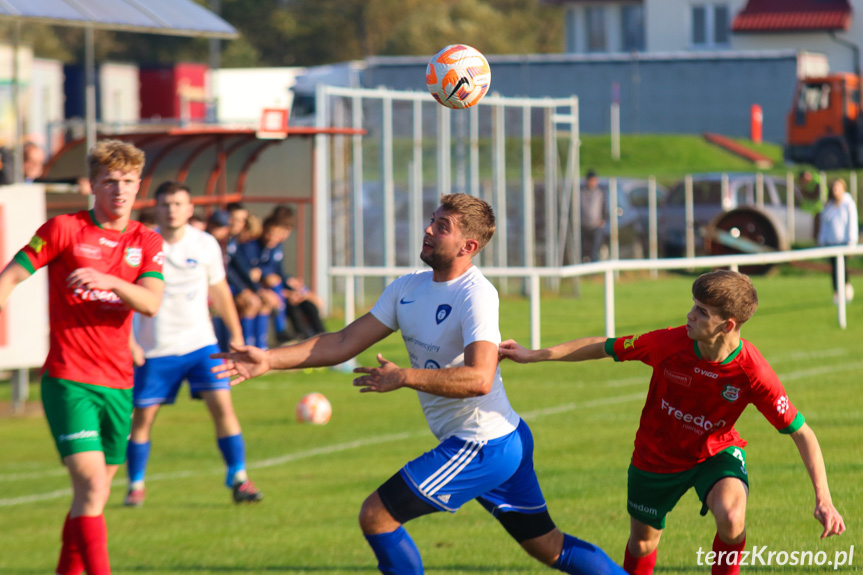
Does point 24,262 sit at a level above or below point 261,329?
above

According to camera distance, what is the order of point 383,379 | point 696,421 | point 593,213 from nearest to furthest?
1. point 383,379
2. point 696,421
3. point 593,213

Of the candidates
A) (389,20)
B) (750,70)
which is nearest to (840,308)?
(750,70)

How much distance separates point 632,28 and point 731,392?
5872cm

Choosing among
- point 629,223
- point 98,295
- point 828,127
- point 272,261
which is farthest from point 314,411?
point 828,127

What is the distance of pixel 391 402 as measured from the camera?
43.9 feet

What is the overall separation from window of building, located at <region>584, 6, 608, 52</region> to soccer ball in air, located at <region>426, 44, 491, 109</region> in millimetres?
56063

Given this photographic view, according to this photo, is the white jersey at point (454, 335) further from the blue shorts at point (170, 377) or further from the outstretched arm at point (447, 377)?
the blue shorts at point (170, 377)

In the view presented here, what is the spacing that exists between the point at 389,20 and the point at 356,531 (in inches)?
2580

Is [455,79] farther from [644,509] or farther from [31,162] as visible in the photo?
[31,162]

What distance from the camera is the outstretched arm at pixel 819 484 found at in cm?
502

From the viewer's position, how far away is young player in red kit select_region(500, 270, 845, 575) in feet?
17.4

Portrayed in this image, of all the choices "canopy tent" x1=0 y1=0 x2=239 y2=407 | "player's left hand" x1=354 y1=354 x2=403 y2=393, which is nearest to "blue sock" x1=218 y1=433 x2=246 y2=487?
"player's left hand" x1=354 y1=354 x2=403 y2=393

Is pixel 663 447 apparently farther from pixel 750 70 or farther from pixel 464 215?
pixel 750 70

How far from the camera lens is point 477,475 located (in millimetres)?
5367
